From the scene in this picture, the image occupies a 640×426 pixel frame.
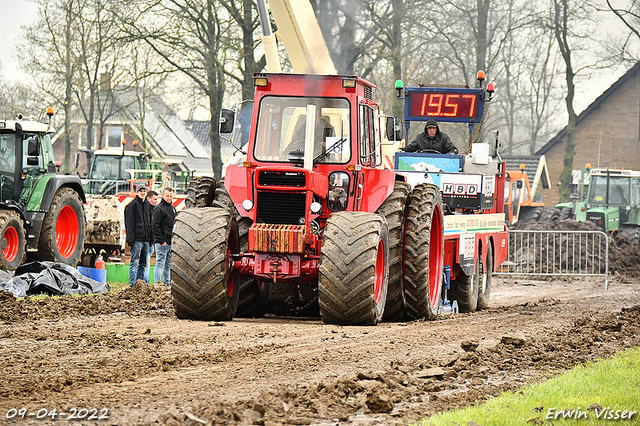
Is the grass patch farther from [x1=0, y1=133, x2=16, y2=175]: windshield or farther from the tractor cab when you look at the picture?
the tractor cab

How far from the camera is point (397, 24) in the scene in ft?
66.6

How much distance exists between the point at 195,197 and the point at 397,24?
10.6m

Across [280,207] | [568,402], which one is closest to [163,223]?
[280,207]

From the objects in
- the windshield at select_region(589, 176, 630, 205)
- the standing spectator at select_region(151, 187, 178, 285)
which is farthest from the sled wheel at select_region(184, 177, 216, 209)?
the windshield at select_region(589, 176, 630, 205)

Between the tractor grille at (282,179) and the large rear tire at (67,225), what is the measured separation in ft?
24.1

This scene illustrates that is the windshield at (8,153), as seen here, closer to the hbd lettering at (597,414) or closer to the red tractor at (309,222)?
the red tractor at (309,222)

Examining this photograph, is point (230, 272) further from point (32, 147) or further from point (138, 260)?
point (32, 147)

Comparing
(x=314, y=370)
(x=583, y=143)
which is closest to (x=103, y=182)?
(x=314, y=370)

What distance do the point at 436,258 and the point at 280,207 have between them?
340 centimetres

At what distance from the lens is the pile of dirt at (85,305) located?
10.6 meters

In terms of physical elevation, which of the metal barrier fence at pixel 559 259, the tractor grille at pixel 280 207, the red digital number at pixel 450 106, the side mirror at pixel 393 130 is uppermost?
the red digital number at pixel 450 106

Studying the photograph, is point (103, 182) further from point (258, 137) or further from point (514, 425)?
point (514, 425)

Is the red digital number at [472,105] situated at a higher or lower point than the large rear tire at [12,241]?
higher

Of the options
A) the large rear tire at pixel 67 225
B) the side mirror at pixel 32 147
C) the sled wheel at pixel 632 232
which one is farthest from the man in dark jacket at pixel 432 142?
the sled wheel at pixel 632 232
